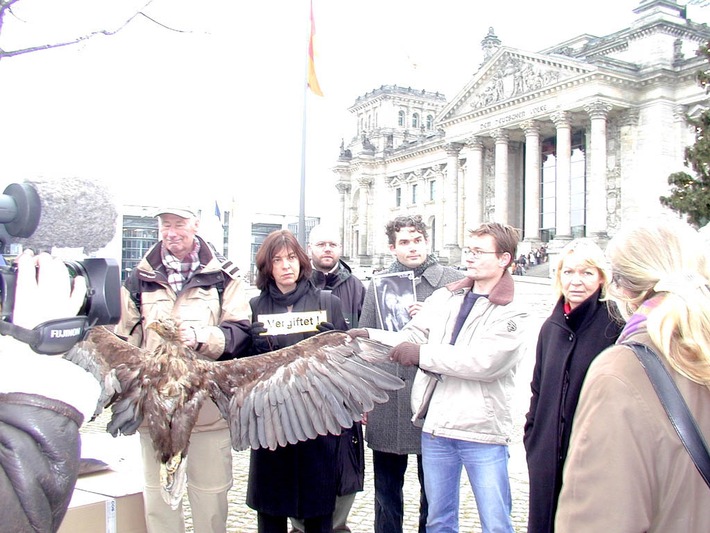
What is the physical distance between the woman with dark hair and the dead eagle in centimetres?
51

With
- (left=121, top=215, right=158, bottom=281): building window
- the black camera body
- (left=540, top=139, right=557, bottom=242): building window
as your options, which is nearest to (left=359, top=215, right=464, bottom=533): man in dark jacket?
the black camera body

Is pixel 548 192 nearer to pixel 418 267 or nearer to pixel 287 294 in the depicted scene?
pixel 418 267

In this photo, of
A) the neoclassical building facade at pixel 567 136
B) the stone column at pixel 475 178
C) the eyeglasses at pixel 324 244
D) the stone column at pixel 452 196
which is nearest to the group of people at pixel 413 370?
the eyeglasses at pixel 324 244

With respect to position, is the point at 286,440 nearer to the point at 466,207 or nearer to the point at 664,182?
the point at 664,182

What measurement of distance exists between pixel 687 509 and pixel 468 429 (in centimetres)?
180

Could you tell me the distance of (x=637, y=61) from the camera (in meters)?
37.2

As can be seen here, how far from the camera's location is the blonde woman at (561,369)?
126 inches

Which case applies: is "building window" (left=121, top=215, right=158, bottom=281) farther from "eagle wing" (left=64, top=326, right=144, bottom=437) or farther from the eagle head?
the eagle head

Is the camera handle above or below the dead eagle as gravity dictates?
above

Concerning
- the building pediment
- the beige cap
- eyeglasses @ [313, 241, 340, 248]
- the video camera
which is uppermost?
the building pediment

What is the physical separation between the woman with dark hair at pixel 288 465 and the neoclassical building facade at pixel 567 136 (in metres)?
28.8

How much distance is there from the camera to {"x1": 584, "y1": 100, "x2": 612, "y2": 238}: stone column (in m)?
36.1

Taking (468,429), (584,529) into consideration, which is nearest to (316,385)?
(468,429)

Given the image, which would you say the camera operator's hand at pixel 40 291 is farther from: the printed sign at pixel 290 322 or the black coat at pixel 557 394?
the black coat at pixel 557 394
